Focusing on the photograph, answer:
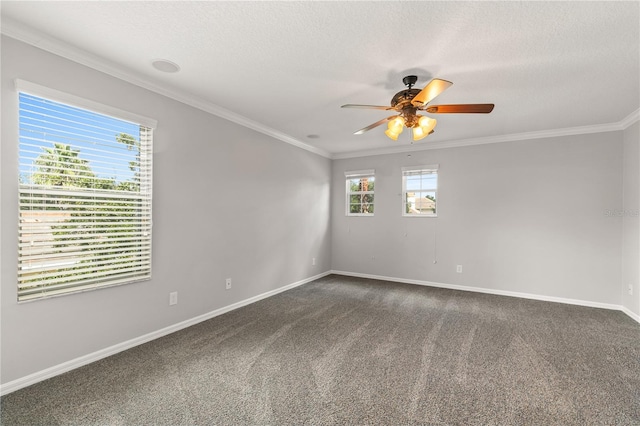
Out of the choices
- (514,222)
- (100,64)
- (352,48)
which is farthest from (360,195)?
(100,64)

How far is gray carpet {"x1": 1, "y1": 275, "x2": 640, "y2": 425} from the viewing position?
1.88m

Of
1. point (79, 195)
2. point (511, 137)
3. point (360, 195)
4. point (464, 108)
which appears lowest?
point (79, 195)

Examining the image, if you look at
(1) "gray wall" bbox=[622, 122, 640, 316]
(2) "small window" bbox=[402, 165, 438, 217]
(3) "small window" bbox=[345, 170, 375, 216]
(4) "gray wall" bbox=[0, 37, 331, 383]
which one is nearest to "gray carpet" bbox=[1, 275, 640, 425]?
(4) "gray wall" bbox=[0, 37, 331, 383]

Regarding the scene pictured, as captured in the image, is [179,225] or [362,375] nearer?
[362,375]

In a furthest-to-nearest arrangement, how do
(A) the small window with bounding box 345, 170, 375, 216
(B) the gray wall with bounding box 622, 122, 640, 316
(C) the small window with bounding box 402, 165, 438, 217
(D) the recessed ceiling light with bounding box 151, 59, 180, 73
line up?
(A) the small window with bounding box 345, 170, 375, 216 < (C) the small window with bounding box 402, 165, 438, 217 < (B) the gray wall with bounding box 622, 122, 640, 316 < (D) the recessed ceiling light with bounding box 151, 59, 180, 73

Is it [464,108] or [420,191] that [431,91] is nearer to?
[464,108]

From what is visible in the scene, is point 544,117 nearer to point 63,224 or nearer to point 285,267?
point 285,267

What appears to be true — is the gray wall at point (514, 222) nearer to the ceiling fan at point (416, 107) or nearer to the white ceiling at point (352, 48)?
the white ceiling at point (352, 48)

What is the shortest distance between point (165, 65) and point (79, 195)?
4.37 ft

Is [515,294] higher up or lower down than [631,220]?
lower down

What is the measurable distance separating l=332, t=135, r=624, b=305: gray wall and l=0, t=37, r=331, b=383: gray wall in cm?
165

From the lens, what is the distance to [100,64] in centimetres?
251

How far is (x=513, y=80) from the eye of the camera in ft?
9.13

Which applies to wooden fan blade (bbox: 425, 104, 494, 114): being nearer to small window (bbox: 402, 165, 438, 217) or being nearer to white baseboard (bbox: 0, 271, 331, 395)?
small window (bbox: 402, 165, 438, 217)
